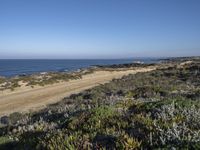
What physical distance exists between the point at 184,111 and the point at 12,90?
100 ft

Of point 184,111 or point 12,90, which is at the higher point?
point 184,111

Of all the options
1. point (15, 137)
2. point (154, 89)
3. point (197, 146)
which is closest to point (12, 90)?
point (154, 89)

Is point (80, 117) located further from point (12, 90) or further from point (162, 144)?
point (12, 90)

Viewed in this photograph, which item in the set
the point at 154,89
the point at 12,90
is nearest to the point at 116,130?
the point at 154,89

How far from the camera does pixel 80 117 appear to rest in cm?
923

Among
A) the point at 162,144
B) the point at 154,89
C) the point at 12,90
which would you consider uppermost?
the point at 162,144

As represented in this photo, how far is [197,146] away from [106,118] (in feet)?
12.3

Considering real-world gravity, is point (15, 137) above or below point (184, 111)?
below

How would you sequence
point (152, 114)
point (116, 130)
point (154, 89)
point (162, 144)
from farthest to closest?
point (154, 89)
point (152, 114)
point (116, 130)
point (162, 144)

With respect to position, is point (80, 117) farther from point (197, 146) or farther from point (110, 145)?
point (197, 146)

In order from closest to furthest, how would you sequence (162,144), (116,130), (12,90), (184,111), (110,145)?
(162,144)
(110,145)
(116,130)
(184,111)
(12,90)

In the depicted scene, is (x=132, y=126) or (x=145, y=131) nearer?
(x=145, y=131)

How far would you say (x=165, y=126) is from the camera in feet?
23.4

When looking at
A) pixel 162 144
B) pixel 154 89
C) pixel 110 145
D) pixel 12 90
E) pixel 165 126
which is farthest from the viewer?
pixel 12 90
